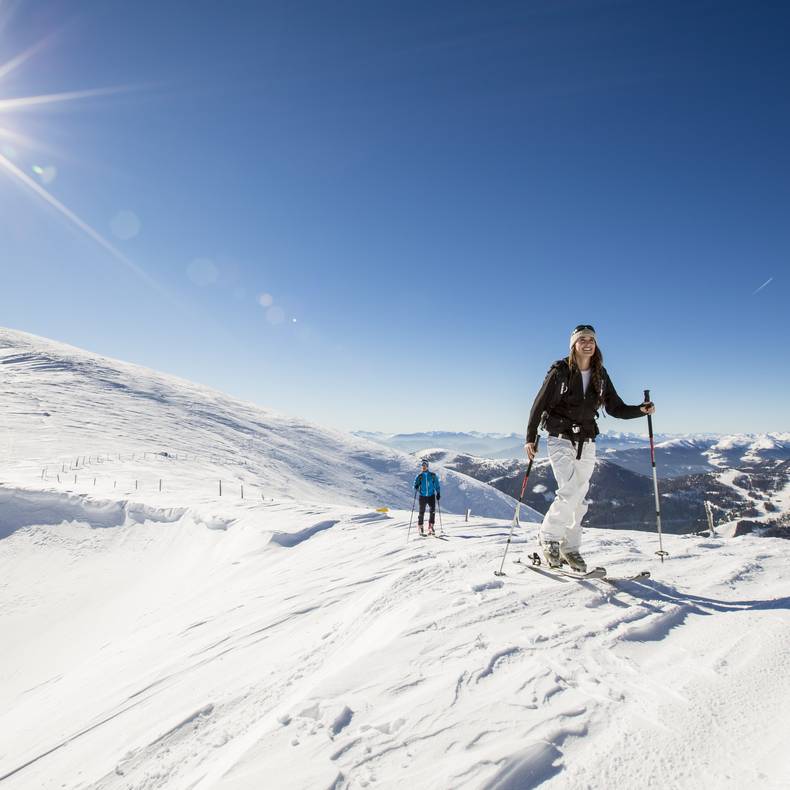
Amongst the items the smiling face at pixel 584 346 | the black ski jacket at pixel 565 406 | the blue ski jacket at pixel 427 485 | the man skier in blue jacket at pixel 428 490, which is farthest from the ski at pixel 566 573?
the blue ski jacket at pixel 427 485

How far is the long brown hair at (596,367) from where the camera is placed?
538 cm

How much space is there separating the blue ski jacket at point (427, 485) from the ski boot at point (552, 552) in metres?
7.12

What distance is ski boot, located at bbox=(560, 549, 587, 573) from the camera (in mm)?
4937

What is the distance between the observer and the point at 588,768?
2039 millimetres

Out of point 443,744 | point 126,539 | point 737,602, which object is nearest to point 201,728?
point 443,744

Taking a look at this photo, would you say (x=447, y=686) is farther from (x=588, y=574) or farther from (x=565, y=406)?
(x=565, y=406)

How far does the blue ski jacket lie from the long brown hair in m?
7.74

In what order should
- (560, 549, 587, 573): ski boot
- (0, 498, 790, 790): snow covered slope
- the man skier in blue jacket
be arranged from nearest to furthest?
1. (0, 498, 790, 790): snow covered slope
2. (560, 549, 587, 573): ski boot
3. the man skier in blue jacket

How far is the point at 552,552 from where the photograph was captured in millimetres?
5293

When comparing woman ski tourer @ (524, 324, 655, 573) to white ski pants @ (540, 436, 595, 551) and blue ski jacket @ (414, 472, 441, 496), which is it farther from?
blue ski jacket @ (414, 472, 441, 496)

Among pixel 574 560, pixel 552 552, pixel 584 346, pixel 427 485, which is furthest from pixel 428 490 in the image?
pixel 584 346

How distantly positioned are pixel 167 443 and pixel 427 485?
6303 cm

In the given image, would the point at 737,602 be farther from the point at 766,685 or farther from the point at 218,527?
the point at 218,527

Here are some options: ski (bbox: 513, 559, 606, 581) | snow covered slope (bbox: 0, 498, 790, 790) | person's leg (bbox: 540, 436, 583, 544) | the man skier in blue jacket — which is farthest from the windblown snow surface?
the man skier in blue jacket
